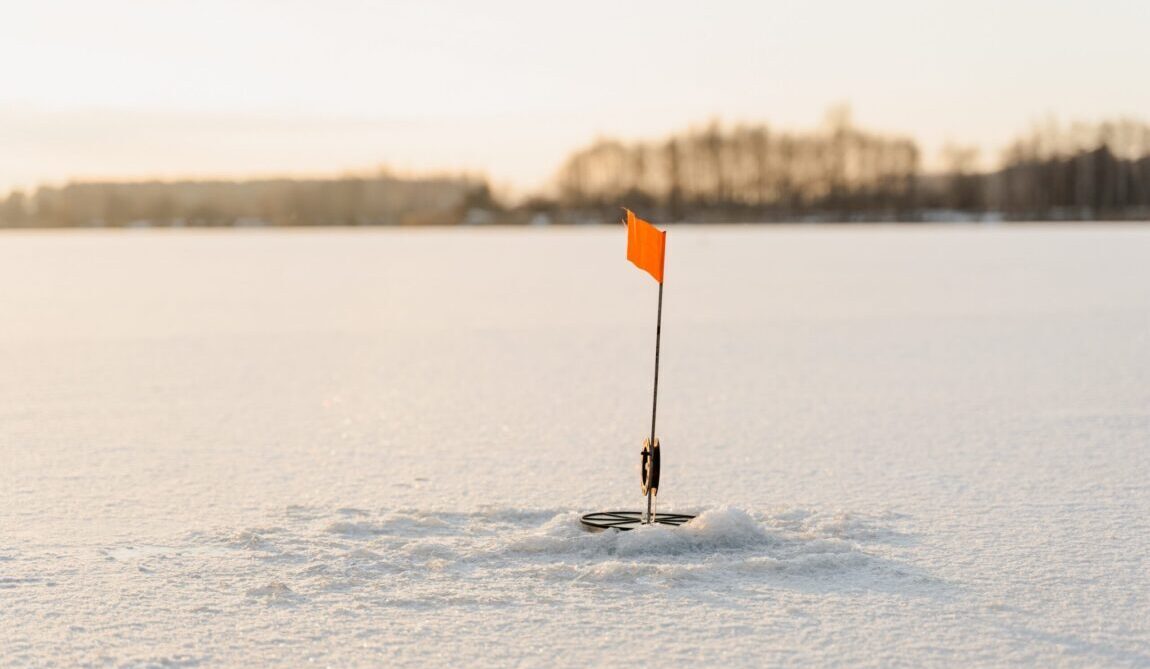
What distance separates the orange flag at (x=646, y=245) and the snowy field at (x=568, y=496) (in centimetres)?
91

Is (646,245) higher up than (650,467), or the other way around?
(646,245)

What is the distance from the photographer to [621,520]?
15.4ft

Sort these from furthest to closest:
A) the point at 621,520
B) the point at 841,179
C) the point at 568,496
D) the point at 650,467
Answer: the point at 841,179
the point at 568,496
the point at 621,520
the point at 650,467

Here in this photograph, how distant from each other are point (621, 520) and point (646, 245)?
39.7 inches

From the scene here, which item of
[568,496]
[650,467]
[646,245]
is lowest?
[568,496]

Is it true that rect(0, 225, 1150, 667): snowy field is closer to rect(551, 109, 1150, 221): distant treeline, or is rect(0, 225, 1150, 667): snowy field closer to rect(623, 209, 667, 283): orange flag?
rect(623, 209, 667, 283): orange flag

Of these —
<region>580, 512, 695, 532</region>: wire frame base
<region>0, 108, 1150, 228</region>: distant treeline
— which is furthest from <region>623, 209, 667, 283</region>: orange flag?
<region>0, 108, 1150, 228</region>: distant treeline

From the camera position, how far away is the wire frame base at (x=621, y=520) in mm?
4543

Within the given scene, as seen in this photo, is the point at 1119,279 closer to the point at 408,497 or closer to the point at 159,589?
the point at 408,497

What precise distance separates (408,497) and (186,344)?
715 centimetres

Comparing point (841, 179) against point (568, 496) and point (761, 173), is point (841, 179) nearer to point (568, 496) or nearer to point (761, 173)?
point (761, 173)

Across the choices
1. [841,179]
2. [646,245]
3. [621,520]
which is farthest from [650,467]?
[841,179]

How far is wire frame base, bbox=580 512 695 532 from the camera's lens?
4543 mm

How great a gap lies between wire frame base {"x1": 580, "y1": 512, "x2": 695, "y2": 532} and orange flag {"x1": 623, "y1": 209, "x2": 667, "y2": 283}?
883 mm
